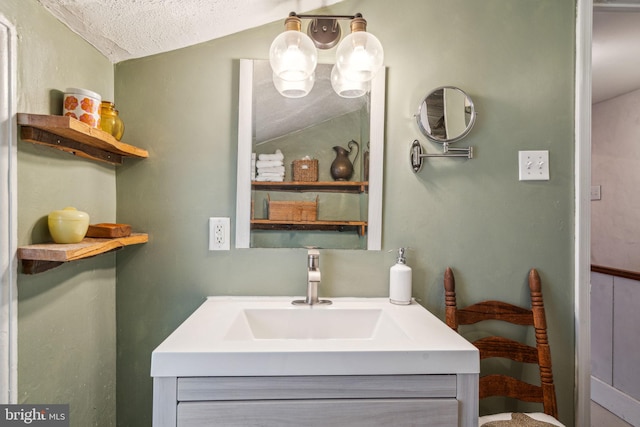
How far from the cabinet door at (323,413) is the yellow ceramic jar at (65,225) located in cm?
54

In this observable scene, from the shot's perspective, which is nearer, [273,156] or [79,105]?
[79,105]

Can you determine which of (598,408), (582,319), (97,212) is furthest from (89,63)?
(598,408)

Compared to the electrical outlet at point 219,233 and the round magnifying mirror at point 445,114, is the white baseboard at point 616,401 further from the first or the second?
the electrical outlet at point 219,233

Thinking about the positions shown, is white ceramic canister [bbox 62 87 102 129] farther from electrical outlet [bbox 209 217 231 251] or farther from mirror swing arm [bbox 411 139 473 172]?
mirror swing arm [bbox 411 139 473 172]

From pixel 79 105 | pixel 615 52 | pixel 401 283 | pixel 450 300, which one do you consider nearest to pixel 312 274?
pixel 401 283

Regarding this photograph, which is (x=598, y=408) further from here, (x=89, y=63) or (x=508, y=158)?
(x=89, y=63)

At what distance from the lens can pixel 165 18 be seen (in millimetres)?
1206

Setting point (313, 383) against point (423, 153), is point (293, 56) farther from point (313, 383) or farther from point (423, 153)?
point (313, 383)

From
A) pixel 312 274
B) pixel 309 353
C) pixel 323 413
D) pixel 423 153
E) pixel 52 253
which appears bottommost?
pixel 323 413

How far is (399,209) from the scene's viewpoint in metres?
1.43

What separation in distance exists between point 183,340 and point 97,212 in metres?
0.61

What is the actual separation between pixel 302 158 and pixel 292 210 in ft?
0.64

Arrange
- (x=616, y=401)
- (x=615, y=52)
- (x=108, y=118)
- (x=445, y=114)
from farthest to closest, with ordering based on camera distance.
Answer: (x=616, y=401), (x=615, y=52), (x=445, y=114), (x=108, y=118)

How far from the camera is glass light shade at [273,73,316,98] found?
132cm
